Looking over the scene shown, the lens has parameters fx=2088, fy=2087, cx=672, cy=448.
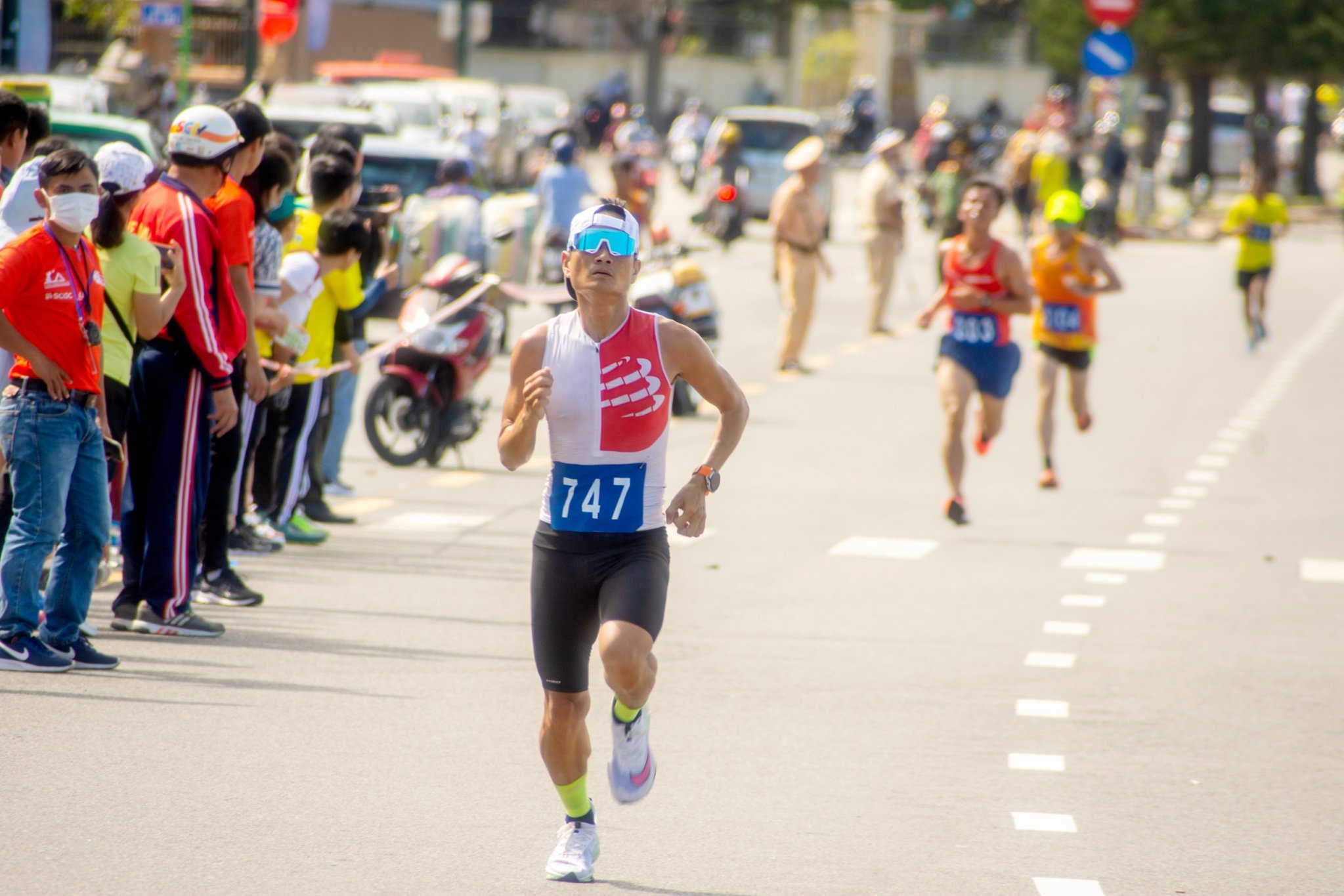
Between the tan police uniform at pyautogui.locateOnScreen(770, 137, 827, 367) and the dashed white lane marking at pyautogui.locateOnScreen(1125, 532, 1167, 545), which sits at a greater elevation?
the tan police uniform at pyautogui.locateOnScreen(770, 137, 827, 367)

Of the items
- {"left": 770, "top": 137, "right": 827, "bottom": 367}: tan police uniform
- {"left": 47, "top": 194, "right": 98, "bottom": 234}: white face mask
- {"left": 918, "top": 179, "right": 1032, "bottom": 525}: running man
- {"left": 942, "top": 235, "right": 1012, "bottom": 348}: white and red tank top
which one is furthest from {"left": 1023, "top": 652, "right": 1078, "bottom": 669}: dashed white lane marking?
{"left": 770, "top": 137, "right": 827, "bottom": 367}: tan police uniform

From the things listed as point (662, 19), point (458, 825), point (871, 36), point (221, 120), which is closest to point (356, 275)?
point (221, 120)

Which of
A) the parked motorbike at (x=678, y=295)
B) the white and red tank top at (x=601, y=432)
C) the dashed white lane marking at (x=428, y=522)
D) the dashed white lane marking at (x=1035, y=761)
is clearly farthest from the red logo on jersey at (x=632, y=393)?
the parked motorbike at (x=678, y=295)

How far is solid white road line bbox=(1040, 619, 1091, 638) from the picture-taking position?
30.7 feet

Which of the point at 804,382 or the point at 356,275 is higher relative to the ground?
the point at 356,275

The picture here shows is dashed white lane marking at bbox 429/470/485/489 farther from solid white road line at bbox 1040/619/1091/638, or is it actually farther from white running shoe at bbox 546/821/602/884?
white running shoe at bbox 546/821/602/884

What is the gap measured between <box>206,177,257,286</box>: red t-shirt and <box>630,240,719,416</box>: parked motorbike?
7937mm

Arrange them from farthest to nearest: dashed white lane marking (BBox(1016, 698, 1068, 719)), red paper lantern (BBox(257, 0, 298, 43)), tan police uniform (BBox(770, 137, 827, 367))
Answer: red paper lantern (BBox(257, 0, 298, 43)), tan police uniform (BBox(770, 137, 827, 367)), dashed white lane marking (BBox(1016, 698, 1068, 719))

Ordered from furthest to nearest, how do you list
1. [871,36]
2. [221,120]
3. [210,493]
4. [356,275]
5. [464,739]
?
[871,36]
[356,275]
[210,493]
[221,120]
[464,739]

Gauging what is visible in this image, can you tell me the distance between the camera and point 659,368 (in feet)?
18.3

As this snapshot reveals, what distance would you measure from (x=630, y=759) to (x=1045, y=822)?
4.84 ft

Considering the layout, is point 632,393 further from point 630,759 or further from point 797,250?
point 797,250

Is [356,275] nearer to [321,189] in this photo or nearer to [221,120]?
[321,189]

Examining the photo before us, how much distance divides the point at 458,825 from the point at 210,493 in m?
3.15
